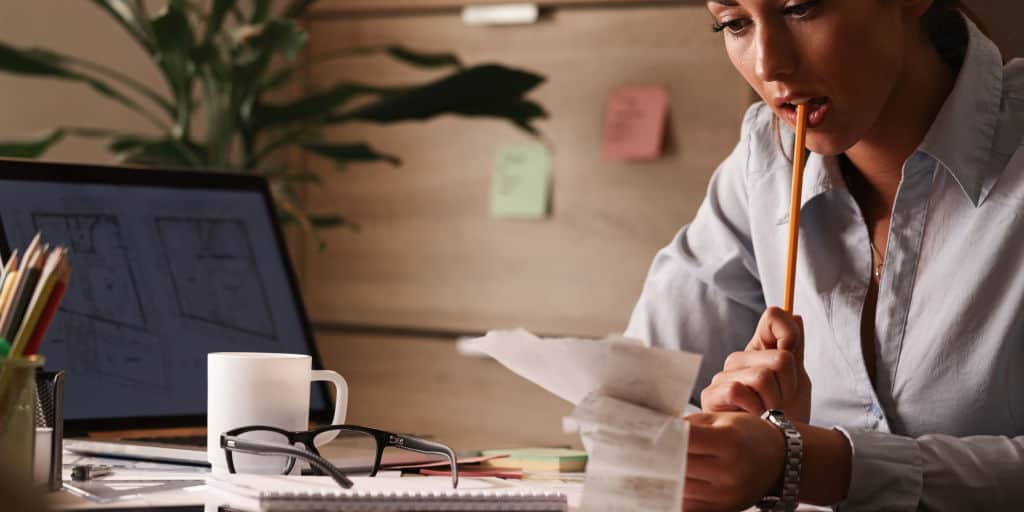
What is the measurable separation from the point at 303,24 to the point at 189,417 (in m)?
1.56

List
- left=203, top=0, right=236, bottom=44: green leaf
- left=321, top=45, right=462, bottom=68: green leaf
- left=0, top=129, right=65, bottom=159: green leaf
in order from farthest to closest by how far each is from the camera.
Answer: left=321, top=45, right=462, bottom=68: green leaf < left=203, top=0, right=236, bottom=44: green leaf < left=0, top=129, right=65, bottom=159: green leaf

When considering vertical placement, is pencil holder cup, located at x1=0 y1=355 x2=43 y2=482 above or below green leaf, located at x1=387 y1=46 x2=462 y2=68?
below

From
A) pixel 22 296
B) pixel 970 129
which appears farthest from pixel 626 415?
pixel 970 129

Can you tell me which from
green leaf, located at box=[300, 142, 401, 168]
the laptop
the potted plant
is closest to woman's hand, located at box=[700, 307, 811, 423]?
the laptop

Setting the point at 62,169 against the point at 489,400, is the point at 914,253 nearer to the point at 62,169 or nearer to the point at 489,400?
the point at 62,169

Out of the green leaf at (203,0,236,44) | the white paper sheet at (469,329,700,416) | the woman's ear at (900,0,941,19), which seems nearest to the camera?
the white paper sheet at (469,329,700,416)

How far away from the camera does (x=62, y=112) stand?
2.19 m

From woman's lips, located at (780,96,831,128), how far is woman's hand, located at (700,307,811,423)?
20 centimetres

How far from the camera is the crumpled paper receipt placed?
68 cm

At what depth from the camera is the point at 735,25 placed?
1066 millimetres

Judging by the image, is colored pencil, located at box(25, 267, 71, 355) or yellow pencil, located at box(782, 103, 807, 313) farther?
yellow pencil, located at box(782, 103, 807, 313)

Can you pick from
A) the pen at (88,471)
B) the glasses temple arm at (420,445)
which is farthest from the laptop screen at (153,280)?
the glasses temple arm at (420,445)

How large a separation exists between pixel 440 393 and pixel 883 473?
5.02 ft

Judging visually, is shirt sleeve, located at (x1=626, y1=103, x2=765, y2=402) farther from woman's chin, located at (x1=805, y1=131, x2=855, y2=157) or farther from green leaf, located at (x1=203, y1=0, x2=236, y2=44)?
green leaf, located at (x1=203, y1=0, x2=236, y2=44)
